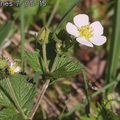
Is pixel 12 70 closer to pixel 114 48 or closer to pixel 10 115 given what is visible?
pixel 10 115

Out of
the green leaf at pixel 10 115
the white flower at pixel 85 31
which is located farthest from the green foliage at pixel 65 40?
the green leaf at pixel 10 115

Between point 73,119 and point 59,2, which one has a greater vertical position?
point 59,2

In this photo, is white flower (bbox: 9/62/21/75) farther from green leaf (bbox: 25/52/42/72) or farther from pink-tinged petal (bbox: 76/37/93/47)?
pink-tinged petal (bbox: 76/37/93/47)

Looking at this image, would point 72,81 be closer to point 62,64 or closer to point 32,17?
point 32,17

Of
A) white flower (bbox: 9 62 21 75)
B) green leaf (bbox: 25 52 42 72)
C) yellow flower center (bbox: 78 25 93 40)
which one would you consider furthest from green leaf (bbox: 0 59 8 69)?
yellow flower center (bbox: 78 25 93 40)

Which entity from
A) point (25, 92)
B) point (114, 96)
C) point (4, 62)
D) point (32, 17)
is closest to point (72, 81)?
point (114, 96)

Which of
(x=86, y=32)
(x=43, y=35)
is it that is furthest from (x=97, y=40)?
(x=43, y=35)
